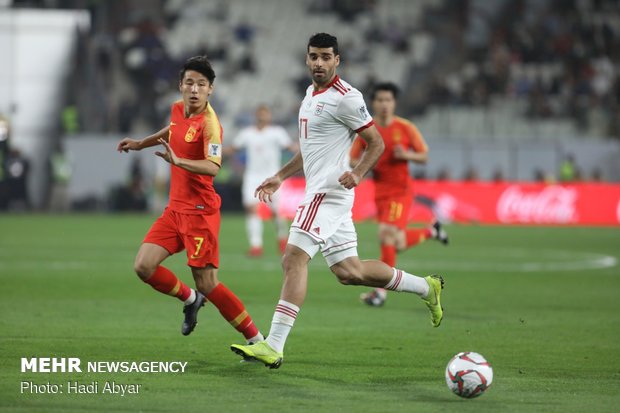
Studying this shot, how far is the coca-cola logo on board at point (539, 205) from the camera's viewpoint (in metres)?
31.4

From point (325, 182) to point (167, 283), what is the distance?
5.62ft

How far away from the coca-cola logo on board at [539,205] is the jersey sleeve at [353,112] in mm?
23289

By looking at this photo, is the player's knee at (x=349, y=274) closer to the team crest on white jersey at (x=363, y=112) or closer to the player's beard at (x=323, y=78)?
the team crest on white jersey at (x=363, y=112)

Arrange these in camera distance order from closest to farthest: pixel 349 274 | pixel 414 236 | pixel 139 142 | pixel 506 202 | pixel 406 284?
pixel 349 274, pixel 406 284, pixel 139 142, pixel 414 236, pixel 506 202

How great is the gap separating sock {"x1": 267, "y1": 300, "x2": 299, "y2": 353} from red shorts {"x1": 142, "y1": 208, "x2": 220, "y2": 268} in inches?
35.2

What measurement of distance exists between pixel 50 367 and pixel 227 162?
2853cm

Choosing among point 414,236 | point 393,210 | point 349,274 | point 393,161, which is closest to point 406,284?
point 349,274

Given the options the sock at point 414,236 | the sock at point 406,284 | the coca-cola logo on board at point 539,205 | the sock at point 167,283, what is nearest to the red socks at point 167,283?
the sock at point 167,283

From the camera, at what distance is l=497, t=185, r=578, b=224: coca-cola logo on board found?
31391mm

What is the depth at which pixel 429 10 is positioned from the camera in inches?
1622

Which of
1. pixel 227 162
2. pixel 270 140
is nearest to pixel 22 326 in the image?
pixel 270 140

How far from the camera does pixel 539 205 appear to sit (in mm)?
31609

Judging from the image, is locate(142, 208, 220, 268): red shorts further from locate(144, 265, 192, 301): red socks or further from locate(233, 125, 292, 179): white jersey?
locate(233, 125, 292, 179): white jersey

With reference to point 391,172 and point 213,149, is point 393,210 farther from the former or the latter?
point 213,149
